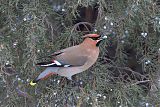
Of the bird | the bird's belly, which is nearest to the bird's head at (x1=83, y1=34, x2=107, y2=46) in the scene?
the bird

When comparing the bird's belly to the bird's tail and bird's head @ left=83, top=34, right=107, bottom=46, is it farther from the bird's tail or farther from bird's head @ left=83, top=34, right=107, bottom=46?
bird's head @ left=83, top=34, right=107, bottom=46

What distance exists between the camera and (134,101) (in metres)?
2.65

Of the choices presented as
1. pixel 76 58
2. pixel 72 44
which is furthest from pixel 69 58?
pixel 72 44

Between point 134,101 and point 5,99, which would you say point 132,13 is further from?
point 5,99

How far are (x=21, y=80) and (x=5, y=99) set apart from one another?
184 mm

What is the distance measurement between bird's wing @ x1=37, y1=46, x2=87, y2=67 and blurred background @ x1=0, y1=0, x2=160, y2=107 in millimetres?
88

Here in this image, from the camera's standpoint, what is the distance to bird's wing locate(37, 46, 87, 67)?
8.31 ft

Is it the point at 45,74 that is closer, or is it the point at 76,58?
the point at 45,74

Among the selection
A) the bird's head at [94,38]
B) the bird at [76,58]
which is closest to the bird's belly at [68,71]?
the bird at [76,58]

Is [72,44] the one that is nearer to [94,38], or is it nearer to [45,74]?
[94,38]

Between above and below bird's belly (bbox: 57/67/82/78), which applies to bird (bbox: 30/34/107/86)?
above

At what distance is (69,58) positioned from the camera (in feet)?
8.53

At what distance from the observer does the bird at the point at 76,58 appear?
2.54 metres

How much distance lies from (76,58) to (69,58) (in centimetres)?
6
